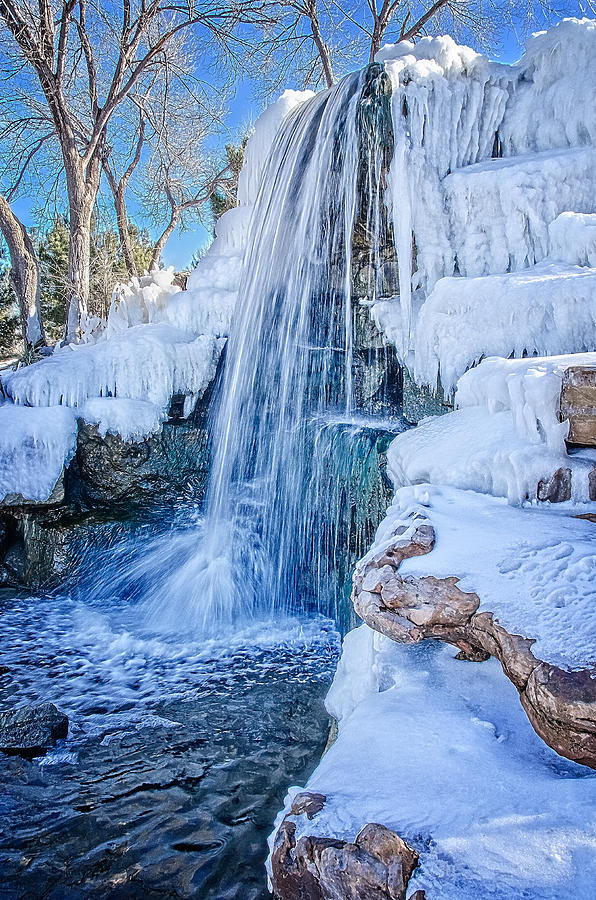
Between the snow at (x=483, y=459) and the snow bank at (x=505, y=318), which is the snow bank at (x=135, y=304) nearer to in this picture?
the snow bank at (x=505, y=318)

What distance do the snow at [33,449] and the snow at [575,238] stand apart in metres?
5.83

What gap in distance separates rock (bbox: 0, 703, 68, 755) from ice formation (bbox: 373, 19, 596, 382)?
4170 mm

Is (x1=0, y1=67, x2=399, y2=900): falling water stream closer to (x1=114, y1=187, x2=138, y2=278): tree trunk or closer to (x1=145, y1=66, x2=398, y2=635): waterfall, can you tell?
(x1=145, y1=66, x2=398, y2=635): waterfall

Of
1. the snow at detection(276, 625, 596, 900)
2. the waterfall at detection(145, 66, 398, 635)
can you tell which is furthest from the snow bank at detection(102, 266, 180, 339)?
the snow at detection(276, 625, 596, 900)

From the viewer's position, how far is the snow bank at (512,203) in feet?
17.3

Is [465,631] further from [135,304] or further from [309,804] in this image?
[135,304]

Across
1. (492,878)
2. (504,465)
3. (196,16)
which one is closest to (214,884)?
(492,878)

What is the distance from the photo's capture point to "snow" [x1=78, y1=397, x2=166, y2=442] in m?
6.68

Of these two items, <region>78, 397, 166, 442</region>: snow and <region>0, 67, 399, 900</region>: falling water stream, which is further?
<region>78, 397, 166, 442</region>: snow

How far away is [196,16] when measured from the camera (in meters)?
9.88

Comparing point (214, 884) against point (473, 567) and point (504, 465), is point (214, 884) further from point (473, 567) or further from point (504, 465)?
point (504, 465)

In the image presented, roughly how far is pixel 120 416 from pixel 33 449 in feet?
3.58

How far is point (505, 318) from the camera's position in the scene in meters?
4.43

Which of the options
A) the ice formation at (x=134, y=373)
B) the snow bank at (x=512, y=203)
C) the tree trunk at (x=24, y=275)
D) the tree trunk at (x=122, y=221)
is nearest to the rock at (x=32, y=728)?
the ice formation at (x=134, y=373)
